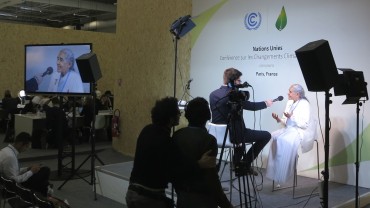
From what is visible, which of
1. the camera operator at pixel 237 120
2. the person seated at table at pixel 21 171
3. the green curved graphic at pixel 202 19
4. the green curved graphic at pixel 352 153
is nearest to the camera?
the person seated at table at pixel 21 171

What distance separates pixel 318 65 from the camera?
3.06 m

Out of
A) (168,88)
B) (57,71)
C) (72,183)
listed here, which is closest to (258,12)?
(168,88)

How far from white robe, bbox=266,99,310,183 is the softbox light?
1641mm

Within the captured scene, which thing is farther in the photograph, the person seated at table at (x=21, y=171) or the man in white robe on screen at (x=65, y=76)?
the man in white robe on screen at (x=65, y=76)

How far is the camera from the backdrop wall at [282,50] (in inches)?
203

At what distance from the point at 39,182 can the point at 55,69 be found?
2146mm

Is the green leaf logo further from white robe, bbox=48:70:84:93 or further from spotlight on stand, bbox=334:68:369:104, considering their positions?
white robe, bbox=48:70:84:93

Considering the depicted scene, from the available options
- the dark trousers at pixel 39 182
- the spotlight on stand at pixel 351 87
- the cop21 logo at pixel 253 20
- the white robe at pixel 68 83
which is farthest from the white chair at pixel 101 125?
the spotlight on stand at pixel 351 87

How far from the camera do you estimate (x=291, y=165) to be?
466 cm

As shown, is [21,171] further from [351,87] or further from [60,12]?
[60,12]

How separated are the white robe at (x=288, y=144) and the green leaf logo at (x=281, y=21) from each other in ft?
4.50

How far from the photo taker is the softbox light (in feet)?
10.0

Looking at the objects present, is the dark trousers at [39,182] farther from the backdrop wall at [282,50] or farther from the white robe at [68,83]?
the backdrop wall at [282,50]

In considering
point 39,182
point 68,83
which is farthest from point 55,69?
point 39,182
